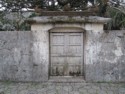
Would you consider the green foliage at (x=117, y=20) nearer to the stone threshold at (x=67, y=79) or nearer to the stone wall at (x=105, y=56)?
the stone wall at (x=105, y=56)

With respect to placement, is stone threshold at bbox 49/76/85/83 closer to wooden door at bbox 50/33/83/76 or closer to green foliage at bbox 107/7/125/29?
wooden door at bbox 50/33/83/76

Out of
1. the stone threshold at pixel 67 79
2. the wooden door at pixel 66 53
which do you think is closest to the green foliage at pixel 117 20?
the wooden door at pixel 66 53

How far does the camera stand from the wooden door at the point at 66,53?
300 inches

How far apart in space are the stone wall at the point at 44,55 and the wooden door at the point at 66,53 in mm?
282

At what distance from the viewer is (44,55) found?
7465 millimetres

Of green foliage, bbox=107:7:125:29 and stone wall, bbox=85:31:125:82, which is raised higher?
green foliage, bbox=107:7:125:29

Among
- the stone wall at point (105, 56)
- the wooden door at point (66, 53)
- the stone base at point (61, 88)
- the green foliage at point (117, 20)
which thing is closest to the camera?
the stone base at point (61, 88)

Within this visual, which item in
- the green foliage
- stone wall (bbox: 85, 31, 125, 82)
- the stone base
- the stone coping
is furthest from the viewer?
the green foliage

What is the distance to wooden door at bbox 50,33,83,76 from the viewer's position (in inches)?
300

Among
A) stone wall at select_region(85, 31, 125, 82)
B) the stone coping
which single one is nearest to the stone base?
stone wall at select_region(85, 31, 125, 82)

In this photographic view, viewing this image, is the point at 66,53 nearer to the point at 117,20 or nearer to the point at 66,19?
the point at 66,19

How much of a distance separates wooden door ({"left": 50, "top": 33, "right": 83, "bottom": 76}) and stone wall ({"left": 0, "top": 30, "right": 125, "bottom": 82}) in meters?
0.28

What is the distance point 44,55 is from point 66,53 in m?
0.85

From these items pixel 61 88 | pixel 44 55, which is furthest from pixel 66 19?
pixel 61 88
